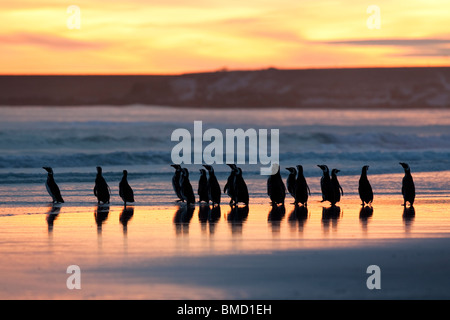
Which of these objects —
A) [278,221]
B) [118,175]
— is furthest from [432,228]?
[118,175]

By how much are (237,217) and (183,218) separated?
2.67ft

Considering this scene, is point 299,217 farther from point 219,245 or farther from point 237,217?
point 219,245

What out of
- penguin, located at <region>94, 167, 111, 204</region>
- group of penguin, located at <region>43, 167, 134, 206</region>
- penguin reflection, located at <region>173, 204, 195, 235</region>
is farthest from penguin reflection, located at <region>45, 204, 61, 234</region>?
penguin reflection, located at <region>173, 204, 195, 235</region>

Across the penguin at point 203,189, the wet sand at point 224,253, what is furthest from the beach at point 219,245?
the penguin at point 203,189

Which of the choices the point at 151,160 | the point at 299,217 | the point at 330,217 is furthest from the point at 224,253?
the point at 151,160

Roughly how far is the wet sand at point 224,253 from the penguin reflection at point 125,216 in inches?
1.0

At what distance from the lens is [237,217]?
11.9 metres

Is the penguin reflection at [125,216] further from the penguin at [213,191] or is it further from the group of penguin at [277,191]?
the penguin at [213,191]

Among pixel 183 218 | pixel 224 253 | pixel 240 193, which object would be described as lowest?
pixel 224 253

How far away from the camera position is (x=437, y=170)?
22.4m

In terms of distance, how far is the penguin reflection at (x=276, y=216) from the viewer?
10.8m

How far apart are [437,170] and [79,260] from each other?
53.2 ft

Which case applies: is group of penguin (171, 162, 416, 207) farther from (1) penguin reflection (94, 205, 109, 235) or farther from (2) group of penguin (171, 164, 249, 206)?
(1) penguin reflection (94, 205, 109, 235)

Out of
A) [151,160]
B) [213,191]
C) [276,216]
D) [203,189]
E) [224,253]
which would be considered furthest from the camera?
[151,160]
